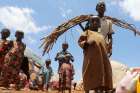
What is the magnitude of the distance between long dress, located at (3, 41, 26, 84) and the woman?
4267mm

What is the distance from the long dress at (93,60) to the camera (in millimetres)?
8680

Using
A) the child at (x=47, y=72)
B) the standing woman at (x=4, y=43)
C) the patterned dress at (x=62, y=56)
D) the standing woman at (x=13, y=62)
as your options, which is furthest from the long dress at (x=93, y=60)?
the child at (x=47, y=72)

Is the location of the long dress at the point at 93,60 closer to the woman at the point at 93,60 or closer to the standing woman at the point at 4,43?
the woman at the point at 93,60

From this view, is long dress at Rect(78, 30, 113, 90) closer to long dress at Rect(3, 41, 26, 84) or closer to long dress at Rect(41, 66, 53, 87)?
long dress at Rect(3, 41, 26, 84)

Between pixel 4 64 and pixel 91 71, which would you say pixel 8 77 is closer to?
pixel 4 64

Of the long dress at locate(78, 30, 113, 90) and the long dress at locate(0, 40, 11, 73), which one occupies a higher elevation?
the long dress at locate(0, 40, 11, 73)

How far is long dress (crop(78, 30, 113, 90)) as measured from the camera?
28.5 feet

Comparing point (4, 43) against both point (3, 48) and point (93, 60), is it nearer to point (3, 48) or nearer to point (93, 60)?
point (3, 48)

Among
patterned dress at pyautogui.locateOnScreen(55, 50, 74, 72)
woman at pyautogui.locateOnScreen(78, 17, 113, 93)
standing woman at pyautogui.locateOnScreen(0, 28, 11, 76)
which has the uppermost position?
standing woman at pyautogui.locateOnScreen(0, 28, 11, 76)

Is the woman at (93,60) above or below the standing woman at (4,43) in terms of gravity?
below

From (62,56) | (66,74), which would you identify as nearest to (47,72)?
(66,74)

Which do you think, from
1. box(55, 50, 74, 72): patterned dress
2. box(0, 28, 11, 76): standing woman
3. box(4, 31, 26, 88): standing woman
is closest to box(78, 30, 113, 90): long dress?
box(4, 31, 26, 88): standing woman

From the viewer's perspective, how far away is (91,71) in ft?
28.6

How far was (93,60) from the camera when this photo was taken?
871 cm
